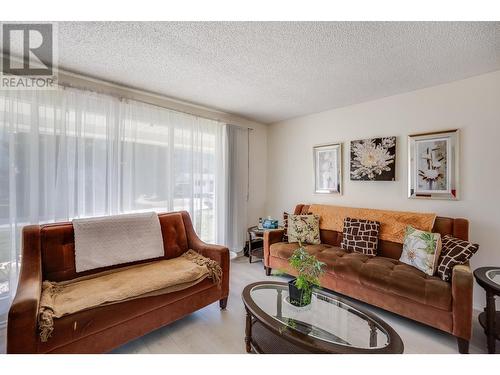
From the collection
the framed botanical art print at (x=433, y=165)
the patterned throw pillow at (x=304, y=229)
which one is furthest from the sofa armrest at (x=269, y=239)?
the framed botanical art print at (x=433, y=165)

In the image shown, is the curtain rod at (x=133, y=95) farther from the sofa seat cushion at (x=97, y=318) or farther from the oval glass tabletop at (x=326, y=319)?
the oval glass tabletop at (x=326, y=319)

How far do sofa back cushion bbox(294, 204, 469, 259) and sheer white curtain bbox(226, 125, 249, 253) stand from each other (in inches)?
52.2

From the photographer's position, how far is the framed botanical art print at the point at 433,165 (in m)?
2.38

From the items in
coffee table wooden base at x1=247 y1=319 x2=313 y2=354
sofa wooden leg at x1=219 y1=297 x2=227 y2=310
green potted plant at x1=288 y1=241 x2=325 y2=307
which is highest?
green potted plant at x1=288 y1=241 x2=325 y2=307

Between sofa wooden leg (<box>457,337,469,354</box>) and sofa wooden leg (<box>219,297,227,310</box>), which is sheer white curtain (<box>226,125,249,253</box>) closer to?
sofa wooden leg (<box>219,297,227,310</box>)

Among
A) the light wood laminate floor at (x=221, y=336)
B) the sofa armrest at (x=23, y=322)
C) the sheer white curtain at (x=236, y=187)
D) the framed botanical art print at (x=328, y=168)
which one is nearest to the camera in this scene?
the sofa armrest at (x=23, y=322)

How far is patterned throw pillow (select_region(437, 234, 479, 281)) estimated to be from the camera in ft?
5.93

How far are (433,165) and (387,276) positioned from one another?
4.50 feet

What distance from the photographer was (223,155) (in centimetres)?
357

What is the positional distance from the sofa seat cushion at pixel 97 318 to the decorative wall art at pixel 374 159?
8.52 feet

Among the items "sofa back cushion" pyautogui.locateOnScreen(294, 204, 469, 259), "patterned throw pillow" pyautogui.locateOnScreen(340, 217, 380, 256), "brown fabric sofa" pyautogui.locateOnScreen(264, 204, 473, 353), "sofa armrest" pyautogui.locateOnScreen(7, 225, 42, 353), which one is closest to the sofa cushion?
"brown fabric sofa" pyautogui.locateOnScreen(264, 204, 473, 353)

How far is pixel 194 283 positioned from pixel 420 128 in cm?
288
